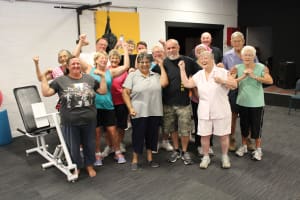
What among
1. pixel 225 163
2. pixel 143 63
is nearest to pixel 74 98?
pixel 143 63

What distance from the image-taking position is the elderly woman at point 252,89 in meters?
2.97

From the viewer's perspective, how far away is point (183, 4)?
6566 millimetres

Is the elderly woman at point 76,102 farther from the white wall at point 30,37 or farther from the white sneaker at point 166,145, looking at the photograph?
the white wall at point 30,37

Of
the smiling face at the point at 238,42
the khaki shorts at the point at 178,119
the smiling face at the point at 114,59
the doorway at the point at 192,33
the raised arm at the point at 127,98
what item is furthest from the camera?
the doorway at the point at 192,33

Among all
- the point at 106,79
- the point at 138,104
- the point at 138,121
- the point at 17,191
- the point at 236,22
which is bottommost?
the point at 17,191

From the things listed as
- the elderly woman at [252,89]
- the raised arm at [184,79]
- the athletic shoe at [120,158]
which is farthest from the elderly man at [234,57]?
the athletic shoe at [120,158]

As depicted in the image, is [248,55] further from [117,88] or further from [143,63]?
[117,88]

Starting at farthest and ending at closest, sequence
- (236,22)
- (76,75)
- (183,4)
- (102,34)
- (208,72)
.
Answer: (236,22), (183,4), (102,34), (208,72), (76,75)

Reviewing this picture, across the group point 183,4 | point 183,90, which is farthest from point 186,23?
point 183,90

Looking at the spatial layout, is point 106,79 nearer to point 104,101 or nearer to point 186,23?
point 104,101

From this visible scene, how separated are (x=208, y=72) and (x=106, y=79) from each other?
1085mm

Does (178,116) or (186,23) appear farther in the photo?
(186,23)

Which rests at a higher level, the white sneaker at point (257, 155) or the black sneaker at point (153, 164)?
the white sneaker at point (257, 155)

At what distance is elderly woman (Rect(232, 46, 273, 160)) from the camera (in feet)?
9.73
